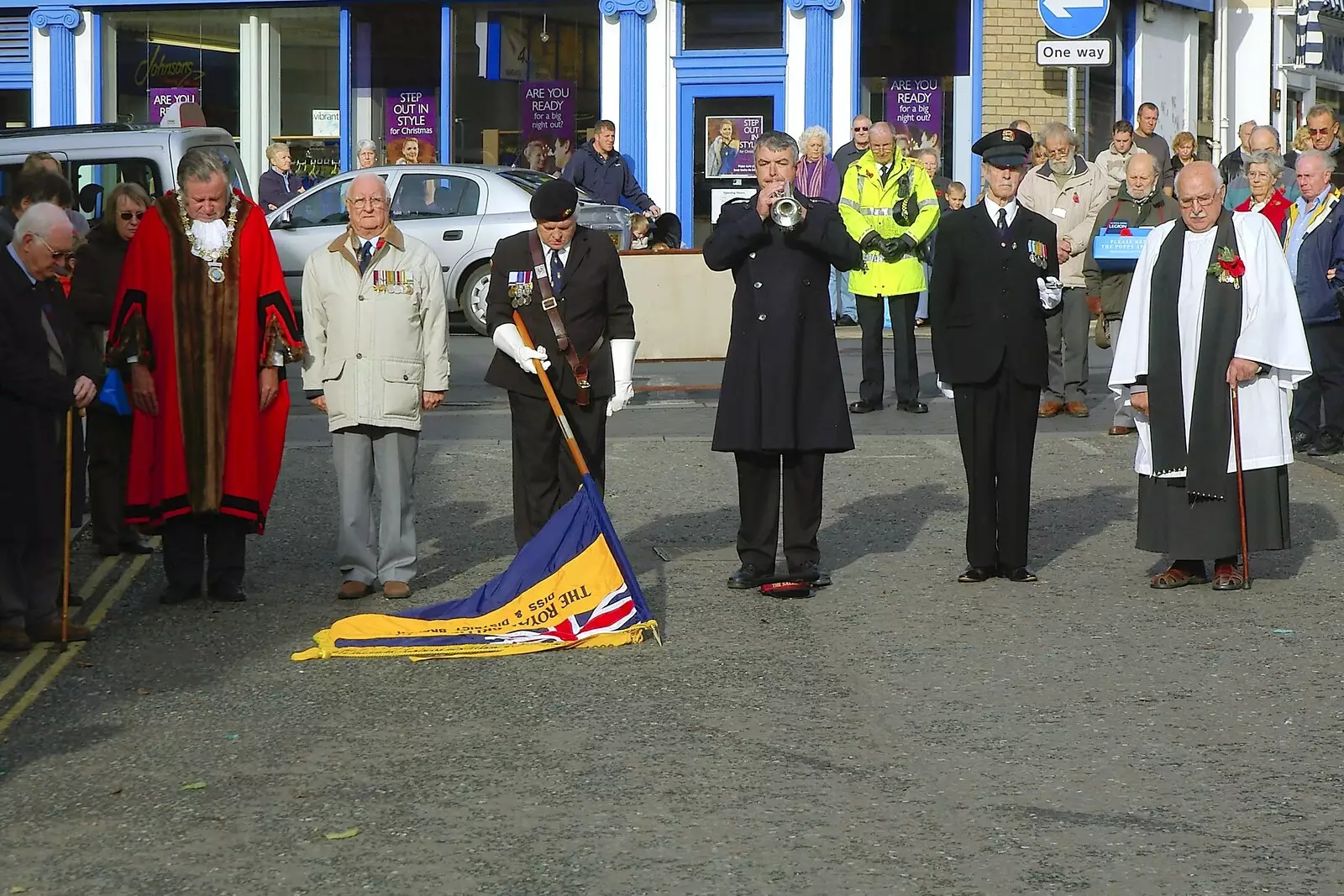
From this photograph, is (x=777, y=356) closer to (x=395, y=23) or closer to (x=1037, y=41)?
(x=1037, y=41)

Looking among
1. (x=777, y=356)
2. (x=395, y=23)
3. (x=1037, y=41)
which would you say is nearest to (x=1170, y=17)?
(x=1037, y=41)

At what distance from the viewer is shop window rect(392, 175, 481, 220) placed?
20547 millimetres

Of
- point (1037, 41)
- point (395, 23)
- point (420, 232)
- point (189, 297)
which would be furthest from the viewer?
point (395, 23)

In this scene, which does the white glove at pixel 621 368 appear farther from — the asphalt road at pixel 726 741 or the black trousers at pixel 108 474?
the black trousers at pixel 108 474

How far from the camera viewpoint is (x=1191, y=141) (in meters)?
20.9

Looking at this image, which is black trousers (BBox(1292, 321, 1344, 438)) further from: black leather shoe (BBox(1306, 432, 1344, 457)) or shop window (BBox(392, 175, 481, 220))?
shop window (BBox(392, 175, 481, 220))

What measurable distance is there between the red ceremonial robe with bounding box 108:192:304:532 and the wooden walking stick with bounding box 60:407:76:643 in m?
0.43

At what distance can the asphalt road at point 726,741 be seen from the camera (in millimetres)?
5469

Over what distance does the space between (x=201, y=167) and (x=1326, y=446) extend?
761cm

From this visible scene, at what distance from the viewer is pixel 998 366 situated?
9.47 meters

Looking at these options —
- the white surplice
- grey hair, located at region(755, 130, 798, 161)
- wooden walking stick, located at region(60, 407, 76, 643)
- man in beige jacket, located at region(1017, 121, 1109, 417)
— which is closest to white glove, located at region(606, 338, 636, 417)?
grey hair, located at region(755, 130, 798, 161)

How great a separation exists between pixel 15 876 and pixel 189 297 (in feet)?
13.5

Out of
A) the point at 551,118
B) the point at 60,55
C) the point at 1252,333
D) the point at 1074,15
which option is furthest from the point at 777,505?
the point at 60,55

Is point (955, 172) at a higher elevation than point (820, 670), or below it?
higher
